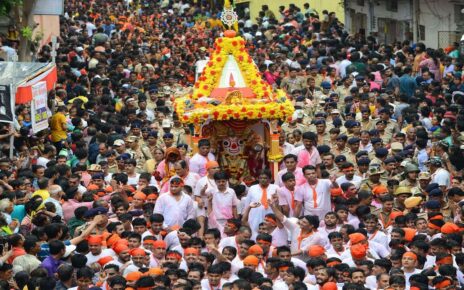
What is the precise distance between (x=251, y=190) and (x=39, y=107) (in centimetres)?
471

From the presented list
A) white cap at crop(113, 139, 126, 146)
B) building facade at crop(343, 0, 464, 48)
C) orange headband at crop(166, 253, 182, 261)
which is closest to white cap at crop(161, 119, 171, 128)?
white cap at crop(113, 139, 126, 146)

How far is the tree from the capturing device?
28219 millimetres

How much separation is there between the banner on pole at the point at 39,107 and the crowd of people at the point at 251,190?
31cm

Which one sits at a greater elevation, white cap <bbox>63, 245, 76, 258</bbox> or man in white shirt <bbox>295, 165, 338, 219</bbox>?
man in white shirt <bbox>295, 165, 338, 219</bbox>

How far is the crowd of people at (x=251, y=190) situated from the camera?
15516mm

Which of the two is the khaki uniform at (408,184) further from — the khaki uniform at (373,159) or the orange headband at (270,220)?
the orange headband at (270,220)

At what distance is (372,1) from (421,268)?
21.1 m

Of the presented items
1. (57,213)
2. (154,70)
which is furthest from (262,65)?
(57,213)

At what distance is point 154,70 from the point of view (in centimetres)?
3006

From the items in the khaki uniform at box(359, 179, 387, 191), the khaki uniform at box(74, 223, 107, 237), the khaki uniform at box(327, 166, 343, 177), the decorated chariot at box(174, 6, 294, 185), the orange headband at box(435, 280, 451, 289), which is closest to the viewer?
the orange headband at box(435, 280, 451, 289)

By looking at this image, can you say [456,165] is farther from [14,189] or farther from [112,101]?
[112,101]

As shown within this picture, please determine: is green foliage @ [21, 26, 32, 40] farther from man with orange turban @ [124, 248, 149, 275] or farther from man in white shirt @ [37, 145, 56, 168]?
man with orange turban @ [124, 248, 149, 275]

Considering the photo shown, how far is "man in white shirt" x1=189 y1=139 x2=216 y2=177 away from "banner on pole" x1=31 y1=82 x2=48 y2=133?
2.91 metres

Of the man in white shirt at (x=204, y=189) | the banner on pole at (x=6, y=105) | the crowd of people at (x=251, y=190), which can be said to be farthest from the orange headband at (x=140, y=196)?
the banner on pole at (x=6, y=105)
